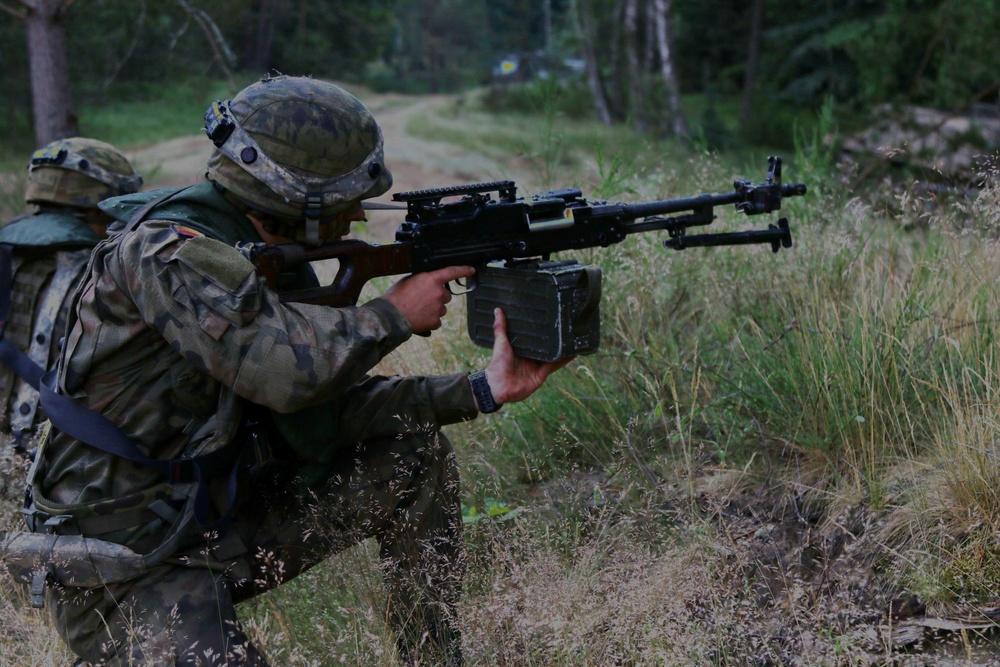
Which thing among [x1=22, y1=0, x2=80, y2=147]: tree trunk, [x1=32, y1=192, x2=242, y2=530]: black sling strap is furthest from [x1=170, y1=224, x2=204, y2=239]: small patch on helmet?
[x1=22, y1=0, x2=80, y2=147]: tree trunk

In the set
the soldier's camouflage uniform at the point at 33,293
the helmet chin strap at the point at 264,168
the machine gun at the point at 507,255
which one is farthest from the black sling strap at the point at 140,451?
the soldier's camouflage uniform at the point at 33,293

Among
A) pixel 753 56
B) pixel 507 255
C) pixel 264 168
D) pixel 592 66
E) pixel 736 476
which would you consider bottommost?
pixel 592 66

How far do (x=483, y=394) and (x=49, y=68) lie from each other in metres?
6.70

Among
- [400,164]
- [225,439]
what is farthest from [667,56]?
[225,439]

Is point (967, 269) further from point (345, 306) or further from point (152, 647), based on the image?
point (152, 647)

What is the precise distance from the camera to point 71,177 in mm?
4879

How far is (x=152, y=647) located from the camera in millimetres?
2750

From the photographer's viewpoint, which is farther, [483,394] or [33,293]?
[33,293]

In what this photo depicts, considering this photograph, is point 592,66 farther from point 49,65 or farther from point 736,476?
point 736,476

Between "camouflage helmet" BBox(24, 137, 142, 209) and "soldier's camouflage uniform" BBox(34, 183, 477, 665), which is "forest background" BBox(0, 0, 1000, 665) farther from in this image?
"camouflage helmet" BBox(24, 137, 142, 209)

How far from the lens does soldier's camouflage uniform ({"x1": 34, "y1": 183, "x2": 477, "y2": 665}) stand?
269 centimetres

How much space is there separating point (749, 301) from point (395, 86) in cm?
4618

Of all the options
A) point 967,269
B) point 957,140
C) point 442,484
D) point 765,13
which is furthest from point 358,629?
point 765,13

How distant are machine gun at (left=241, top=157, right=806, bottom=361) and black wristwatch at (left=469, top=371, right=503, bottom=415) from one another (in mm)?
154
